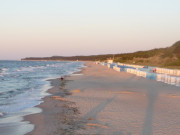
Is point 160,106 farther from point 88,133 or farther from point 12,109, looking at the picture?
point 12,109

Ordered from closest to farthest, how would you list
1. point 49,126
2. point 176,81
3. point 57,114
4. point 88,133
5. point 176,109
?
point 88,133
point 49,126
point 57,114
point 176,109
point 176,81

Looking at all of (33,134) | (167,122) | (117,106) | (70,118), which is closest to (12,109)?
(70,118)

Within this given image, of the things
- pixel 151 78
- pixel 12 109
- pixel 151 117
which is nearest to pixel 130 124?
pixel 151 117

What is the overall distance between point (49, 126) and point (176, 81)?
16.6 metres

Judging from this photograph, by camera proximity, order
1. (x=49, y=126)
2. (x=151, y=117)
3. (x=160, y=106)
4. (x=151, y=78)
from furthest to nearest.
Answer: (x=151, y=78), (x=160, y=106), (x=151, y=117), (x=49, y=126)

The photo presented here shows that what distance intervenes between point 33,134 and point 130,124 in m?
3.25

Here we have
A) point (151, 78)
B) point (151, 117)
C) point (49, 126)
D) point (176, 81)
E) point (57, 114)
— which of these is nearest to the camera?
point (49, 126)

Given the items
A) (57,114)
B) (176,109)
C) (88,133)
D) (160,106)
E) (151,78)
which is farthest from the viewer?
(151,78)

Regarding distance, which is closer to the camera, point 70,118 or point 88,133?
point 88,133

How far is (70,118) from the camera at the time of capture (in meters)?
8.53

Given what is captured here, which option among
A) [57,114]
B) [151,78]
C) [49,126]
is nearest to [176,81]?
[151,78]

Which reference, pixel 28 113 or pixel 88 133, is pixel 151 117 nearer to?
pixel 88 133

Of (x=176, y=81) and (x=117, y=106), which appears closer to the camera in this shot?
(x=117, y=106)

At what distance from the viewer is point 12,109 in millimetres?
10695
